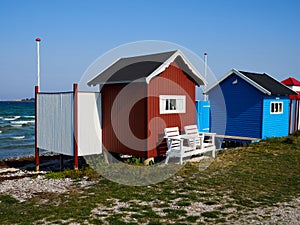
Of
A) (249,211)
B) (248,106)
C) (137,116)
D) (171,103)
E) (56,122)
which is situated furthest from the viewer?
(248,106)

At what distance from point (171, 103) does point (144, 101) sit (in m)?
1.62

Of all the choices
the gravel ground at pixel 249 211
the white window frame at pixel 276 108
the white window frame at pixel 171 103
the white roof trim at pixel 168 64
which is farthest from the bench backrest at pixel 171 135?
the white window frame at pixel 276 108

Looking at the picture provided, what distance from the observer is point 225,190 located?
8.06 m

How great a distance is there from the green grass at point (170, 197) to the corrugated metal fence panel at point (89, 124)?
3.59 feet

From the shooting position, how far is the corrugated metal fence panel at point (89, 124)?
11.3 m

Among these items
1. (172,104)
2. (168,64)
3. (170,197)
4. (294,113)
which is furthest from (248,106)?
(170,197)

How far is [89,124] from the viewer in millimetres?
11633

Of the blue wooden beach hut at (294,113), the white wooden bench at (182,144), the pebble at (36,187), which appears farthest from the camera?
the blue wooden beach hut at (294,113)

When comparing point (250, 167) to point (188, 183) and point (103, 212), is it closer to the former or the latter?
point (188, 183)

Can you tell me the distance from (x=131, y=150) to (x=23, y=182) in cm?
383

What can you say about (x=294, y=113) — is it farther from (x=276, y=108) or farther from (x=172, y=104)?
(x=172, y=104)

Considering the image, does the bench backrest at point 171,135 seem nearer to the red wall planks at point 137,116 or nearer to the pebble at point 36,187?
the red wall planks at point 137,116

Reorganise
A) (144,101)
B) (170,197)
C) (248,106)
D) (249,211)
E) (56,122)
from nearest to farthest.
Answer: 1. (249,211)
2. (170,197)
3. (144,101)
4. (56,122)
5. (248,106)

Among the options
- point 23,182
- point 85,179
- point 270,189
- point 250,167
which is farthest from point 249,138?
point 23,182
